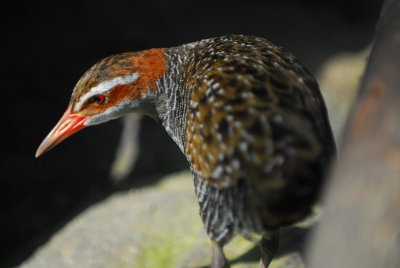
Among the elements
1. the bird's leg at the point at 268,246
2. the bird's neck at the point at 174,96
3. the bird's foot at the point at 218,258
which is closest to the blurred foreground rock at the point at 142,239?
the bird's leg at the point at 268,246

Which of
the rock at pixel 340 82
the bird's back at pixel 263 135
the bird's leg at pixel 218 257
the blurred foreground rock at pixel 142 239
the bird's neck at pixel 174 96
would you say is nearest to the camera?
the bird's back at pixel 263 135

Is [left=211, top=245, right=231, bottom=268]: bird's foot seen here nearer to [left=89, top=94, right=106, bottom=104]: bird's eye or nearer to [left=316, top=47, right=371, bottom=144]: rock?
[left=89, top=94, right=106, bottom=104]: bird's eye

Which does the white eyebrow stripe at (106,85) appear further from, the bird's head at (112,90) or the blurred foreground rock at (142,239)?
the blurred foreground rock at (142,239)

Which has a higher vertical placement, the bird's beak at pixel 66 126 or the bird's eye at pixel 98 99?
the bird's eye at pixel 98 99

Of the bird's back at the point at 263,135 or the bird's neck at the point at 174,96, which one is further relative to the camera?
the bird's neck at the point at 174,96

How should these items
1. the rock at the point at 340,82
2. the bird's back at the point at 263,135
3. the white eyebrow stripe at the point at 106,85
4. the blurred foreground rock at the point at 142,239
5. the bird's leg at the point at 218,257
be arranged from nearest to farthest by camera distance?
the bird's back at the point at 263,135 → the bird's leg at the point at 218,257 → the white eyebrow stripe at the point at 106,85 → the blurred foreground rock at the point at 142,239 → the rock at the point at 340,82

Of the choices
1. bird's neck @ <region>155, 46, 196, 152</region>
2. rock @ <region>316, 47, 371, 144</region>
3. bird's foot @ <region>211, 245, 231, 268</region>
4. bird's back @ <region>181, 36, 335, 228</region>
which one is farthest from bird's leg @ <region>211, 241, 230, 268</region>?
rock @ <region>316, 47, 371, 144</region>

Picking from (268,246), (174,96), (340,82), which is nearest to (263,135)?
(174,96)
